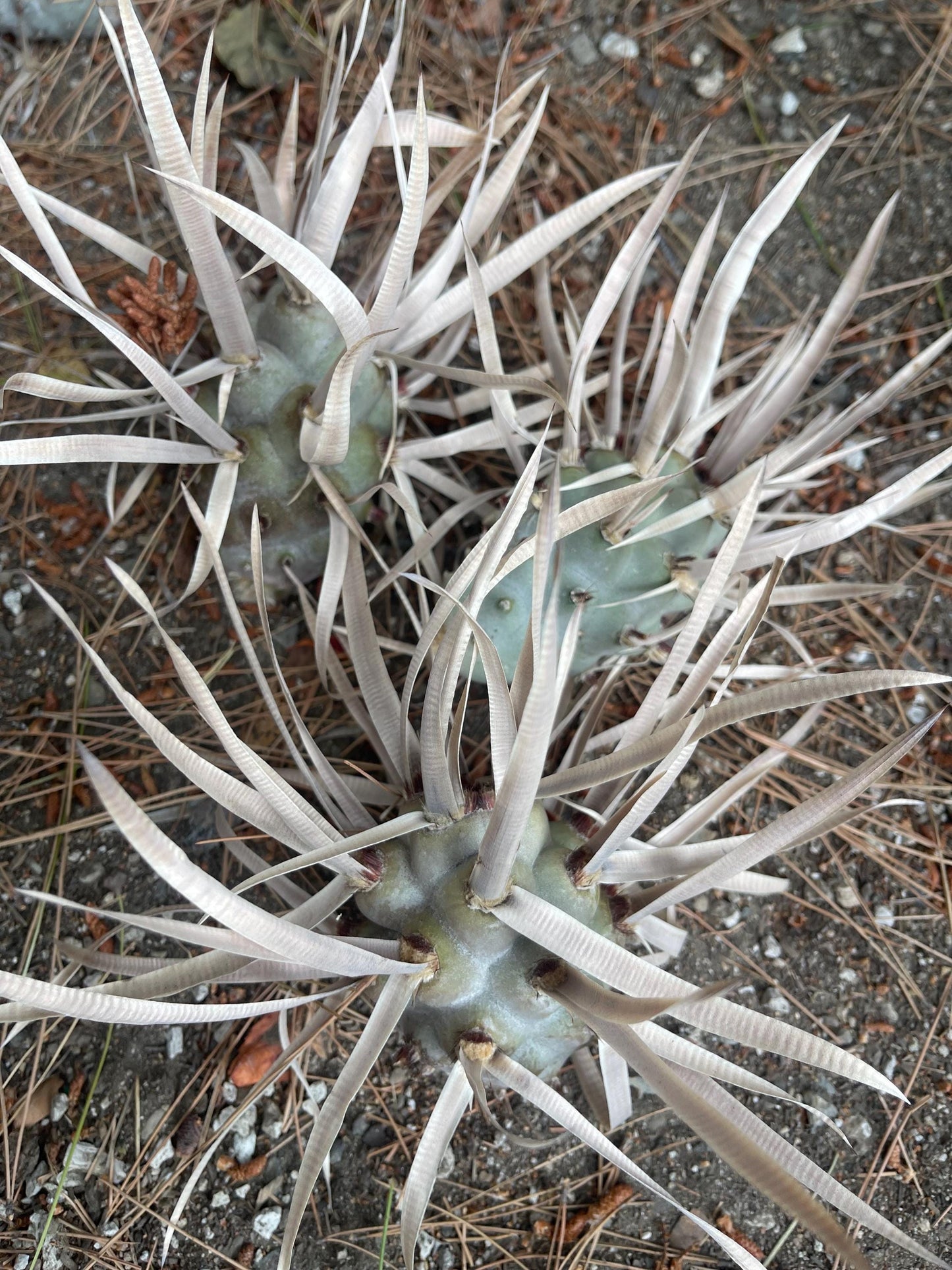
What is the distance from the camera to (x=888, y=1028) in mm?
1162

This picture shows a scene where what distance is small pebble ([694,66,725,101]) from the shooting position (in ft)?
4.69

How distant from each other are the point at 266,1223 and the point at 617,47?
1.60 m

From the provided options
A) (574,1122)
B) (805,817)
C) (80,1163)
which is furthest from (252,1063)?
(805,817)

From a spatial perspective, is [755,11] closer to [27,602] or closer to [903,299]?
[903,299]

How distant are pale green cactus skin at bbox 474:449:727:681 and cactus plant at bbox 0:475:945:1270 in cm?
9

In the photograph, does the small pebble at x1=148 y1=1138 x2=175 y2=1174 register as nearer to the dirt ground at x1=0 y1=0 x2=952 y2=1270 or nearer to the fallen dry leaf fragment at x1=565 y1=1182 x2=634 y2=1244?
the dirt ground at x1=0 y1=0 x2=952 y2=1270

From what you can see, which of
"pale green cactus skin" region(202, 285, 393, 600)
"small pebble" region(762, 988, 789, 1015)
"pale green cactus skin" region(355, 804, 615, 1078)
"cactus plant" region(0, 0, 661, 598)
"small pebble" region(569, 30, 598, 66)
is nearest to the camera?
"pale green cactus skin" region(355, 804, 615, 1078)

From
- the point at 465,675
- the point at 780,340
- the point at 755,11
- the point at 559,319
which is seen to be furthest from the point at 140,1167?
the point at 755,11

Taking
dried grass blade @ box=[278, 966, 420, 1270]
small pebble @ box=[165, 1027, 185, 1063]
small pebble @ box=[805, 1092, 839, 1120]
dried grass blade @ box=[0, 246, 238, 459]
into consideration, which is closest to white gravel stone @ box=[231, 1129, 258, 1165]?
small pebble @ box=[165, 1027, 185, 1063]

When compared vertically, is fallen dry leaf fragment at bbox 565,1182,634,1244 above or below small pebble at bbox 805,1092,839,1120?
below

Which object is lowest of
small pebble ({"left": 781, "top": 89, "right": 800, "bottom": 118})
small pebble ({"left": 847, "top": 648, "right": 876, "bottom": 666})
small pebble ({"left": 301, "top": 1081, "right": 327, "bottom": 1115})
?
small pebble ({"left": 301, "top": 1081, "right": 327, "bottom": 1115})

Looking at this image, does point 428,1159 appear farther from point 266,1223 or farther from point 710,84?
point 710,84

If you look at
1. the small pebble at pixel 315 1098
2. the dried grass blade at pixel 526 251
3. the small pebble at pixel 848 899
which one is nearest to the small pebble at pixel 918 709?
the small pebble at pixel 848 899

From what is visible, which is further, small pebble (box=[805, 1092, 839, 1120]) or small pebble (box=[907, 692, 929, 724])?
small pebble (box=[907, 692, 929, 724])
